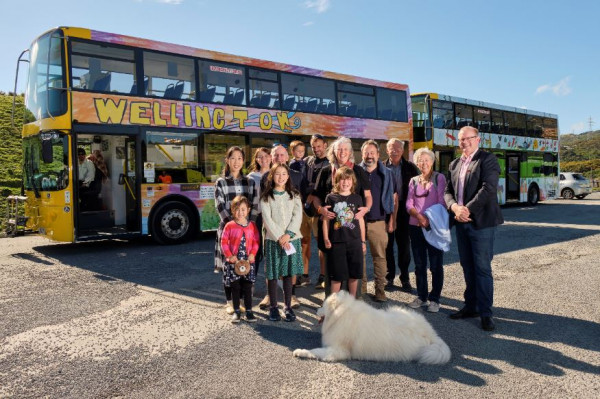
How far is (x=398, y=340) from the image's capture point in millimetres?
3582

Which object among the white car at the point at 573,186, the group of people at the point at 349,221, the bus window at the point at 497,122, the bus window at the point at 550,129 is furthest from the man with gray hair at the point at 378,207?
the white car at the point at 573,186

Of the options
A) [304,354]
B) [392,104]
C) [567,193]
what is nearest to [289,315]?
[304,354]

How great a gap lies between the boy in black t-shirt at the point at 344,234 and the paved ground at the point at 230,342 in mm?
648

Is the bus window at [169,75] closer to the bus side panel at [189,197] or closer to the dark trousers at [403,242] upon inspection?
the bus side panel at [189,197]

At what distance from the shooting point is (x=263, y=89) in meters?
11.0

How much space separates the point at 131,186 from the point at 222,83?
316 centimetres

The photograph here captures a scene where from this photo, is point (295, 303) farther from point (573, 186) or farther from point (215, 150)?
point (573, 186)

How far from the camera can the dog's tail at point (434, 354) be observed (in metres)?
3.50

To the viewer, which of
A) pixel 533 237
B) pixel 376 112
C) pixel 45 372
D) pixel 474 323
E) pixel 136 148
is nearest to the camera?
pixel 45 372

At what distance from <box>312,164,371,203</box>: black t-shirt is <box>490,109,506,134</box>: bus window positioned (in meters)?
16.2

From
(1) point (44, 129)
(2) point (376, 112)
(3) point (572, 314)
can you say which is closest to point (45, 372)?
(3) point (572, 314)

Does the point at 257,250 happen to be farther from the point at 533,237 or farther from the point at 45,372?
the point at 533,237

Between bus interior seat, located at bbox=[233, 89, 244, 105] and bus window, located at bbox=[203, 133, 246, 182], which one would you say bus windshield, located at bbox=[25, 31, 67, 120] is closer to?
bus window, located at bbox=[203, 133, 246, 182]

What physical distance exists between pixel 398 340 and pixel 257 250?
73.4 inches
